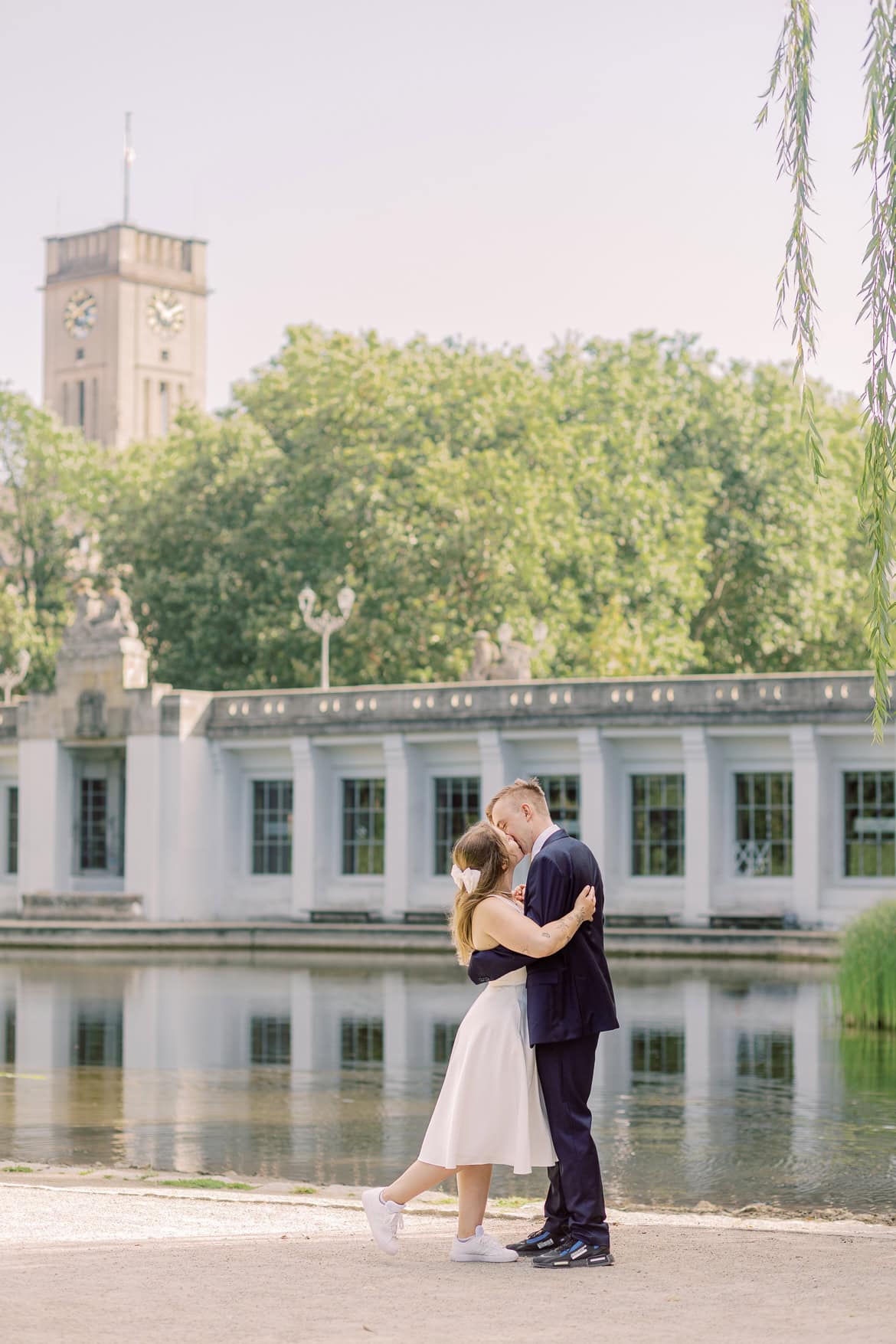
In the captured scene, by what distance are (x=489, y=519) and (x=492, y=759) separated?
10208 millimetres

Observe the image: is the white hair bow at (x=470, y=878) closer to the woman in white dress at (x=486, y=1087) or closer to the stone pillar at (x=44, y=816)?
the woman in white dress at (x=486, y=1087)

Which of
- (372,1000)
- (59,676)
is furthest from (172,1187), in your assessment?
(59,676)

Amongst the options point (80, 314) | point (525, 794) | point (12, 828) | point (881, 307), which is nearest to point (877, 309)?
point (881, 307)

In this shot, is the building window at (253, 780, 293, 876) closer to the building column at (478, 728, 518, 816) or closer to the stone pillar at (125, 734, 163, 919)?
the stone pillar at (125, 734, 163, 919)

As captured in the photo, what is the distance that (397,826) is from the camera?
132ft

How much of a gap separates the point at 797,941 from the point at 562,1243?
25.8 metres

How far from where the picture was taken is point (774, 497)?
55.8 meters

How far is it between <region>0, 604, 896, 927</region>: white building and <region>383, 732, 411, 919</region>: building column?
37mm

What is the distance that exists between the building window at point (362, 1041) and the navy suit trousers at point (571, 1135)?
10311 mm

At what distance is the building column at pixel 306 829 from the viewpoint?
135 ft

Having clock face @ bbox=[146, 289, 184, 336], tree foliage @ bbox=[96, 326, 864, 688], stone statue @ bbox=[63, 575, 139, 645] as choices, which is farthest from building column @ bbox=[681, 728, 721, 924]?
clock face @ bbox=[146, 289, 184, 336]

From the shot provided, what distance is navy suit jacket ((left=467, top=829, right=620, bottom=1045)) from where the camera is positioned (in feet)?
26.9

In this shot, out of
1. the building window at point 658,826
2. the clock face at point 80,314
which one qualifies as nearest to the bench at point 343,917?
the building window at point 658,826

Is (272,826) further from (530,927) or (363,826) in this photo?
(530,927)
